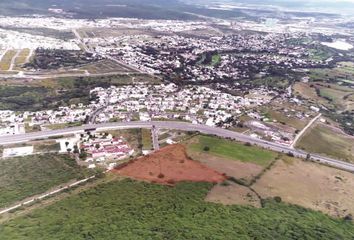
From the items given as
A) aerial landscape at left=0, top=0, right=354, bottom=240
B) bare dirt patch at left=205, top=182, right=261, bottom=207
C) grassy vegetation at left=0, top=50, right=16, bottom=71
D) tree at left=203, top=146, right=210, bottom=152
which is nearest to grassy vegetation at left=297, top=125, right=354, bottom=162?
aerial landscape at left=0, top=0, right=354, bottom=240

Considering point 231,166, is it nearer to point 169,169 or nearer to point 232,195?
point 232,195

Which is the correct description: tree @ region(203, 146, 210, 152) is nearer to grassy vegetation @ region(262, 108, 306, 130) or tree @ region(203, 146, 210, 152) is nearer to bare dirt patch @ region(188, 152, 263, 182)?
bare dirt patch @ region(188, 152, 263, 182)

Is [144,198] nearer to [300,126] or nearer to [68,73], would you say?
[300,126]

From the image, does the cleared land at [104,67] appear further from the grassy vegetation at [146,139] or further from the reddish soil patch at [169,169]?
the reddish soil patch at [169,169]

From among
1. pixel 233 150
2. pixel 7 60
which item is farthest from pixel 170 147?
pixel 7 60

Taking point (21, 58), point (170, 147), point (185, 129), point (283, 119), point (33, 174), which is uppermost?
point (33, 174)

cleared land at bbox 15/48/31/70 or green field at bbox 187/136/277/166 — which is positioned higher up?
green field at bbox 187/136/277/166

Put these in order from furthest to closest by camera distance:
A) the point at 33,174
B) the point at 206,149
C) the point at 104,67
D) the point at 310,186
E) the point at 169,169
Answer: the point at 104,67 → the point at 206,149 → the point at 169,169 → the point at 310,186 → the point at 33,174
